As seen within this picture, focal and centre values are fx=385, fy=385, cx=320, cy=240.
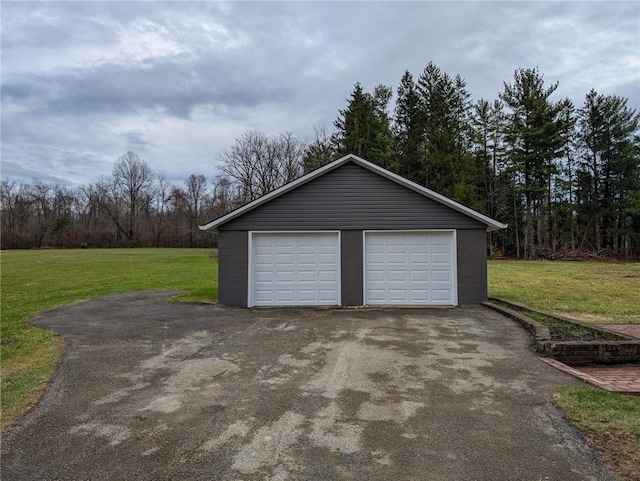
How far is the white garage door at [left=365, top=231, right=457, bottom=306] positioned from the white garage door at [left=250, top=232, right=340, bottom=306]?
103 cm

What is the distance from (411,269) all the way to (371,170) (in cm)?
305

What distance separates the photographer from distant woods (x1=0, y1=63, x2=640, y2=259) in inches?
1277

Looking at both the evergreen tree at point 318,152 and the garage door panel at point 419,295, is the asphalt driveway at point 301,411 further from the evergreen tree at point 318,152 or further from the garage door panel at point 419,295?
the evergreen tree at point 318,152

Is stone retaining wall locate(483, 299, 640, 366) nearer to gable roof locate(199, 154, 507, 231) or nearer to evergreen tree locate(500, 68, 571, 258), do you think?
gable roof locate(199, 154, 507, 231)

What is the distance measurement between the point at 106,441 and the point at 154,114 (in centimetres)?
2264

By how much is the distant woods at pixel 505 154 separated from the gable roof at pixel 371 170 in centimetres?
2172

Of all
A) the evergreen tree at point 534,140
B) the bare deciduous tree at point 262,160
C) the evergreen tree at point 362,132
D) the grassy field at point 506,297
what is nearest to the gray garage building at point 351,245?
the grassy field at point 506,297

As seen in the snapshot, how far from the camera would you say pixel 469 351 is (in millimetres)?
6219

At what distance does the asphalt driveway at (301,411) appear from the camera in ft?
9.70

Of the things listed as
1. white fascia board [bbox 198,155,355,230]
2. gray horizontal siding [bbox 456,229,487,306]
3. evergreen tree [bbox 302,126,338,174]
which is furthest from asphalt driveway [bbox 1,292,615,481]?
evergreen tree [bbox 302,126,338,174]

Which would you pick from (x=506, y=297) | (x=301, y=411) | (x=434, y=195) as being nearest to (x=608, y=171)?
(x=506, y=297)

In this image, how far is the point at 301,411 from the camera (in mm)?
3957

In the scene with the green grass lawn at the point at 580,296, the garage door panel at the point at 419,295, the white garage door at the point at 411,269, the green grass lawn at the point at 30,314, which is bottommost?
the green grass lawn at the point at 30,314

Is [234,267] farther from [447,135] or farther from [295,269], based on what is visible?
[447,135]
